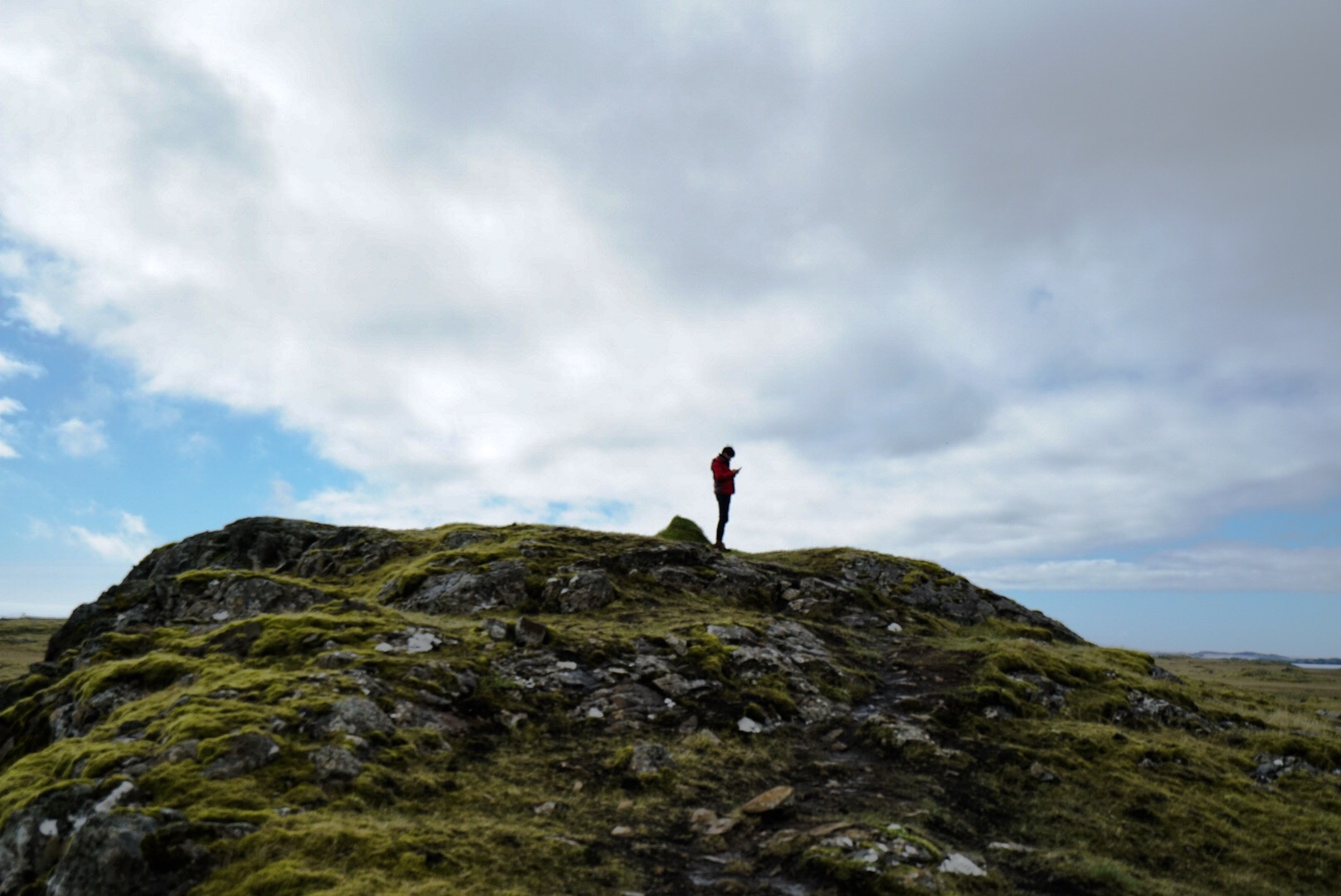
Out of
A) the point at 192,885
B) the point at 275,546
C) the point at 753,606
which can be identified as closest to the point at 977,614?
the point at 753,606

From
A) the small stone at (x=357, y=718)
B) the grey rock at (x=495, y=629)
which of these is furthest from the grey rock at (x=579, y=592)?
the small stone at (x=357, y=718)

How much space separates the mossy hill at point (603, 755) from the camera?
1143 cm

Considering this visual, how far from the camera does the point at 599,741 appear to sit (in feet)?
56.1

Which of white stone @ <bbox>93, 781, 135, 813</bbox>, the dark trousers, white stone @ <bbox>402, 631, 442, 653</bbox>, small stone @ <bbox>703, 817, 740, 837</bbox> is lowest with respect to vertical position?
small stone @ <bbox>703, 817, 740, 837</bbox>

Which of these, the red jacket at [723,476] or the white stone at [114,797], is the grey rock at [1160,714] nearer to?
the red jacket at [723,476]

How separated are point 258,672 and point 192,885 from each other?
26.5 ft

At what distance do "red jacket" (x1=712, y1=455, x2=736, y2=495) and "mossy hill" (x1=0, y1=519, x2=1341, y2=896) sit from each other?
19.3 feet

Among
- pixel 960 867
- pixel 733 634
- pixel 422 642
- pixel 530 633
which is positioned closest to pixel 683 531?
pixel 733 634

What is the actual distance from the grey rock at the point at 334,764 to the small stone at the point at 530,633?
7.63 m

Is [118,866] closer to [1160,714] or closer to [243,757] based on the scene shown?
[243,757]

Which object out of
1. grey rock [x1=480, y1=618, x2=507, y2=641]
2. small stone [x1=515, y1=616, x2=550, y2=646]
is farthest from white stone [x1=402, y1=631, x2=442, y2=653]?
small stone [x1=515, y1=616, x2=550, y2=646]

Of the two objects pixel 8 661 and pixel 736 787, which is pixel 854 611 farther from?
pixel 8 661

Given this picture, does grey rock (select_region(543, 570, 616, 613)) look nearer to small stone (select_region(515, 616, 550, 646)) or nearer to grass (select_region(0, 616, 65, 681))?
small stone (select_region(515, 616, 550, 646))

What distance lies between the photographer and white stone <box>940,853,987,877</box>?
37.7 feet
